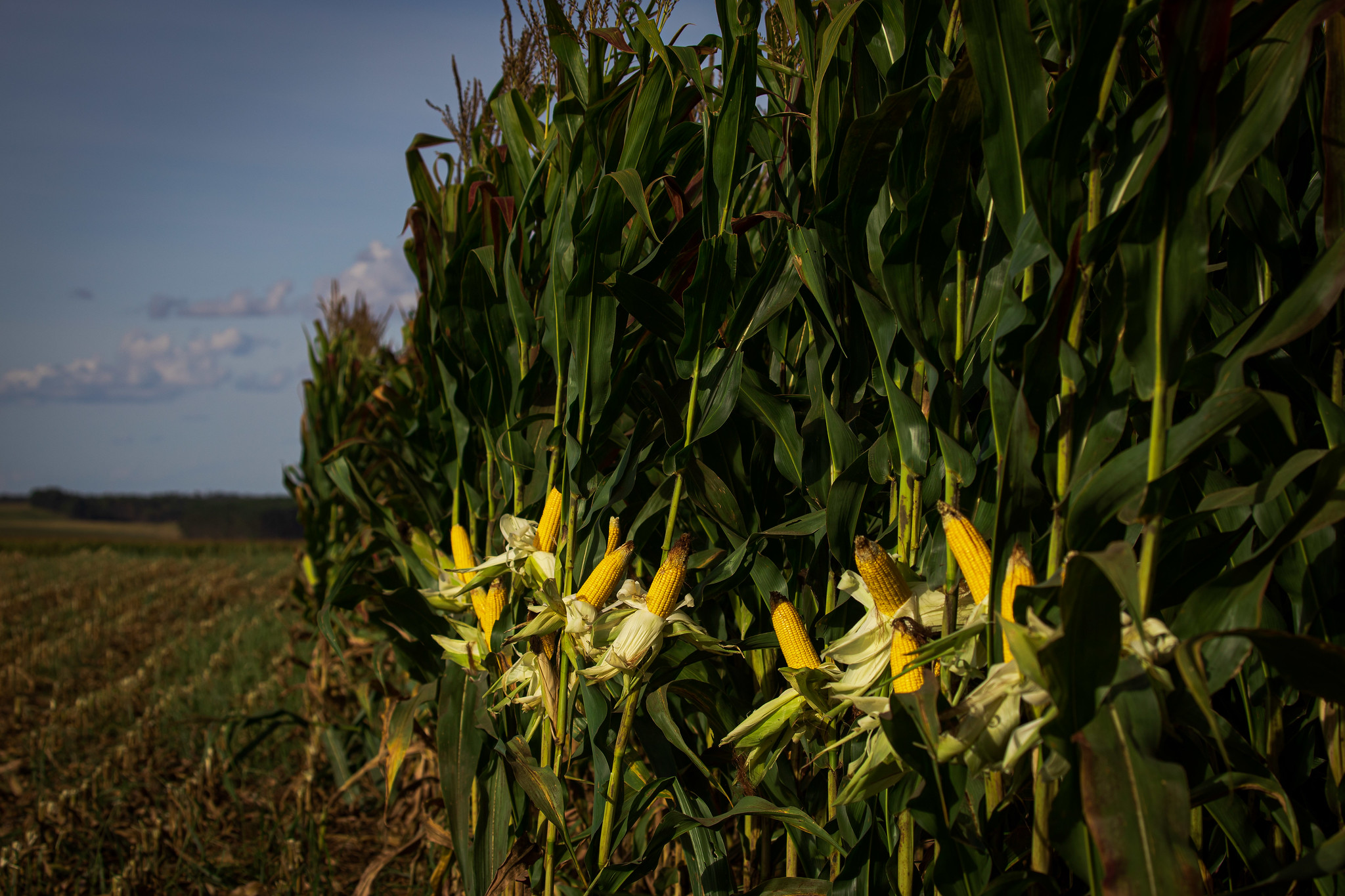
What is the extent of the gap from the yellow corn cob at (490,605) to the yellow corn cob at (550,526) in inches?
8.5

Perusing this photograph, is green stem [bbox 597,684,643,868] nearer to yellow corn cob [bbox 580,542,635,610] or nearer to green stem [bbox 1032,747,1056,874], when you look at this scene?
yellow corn cob [bbox 580,542,635,610]

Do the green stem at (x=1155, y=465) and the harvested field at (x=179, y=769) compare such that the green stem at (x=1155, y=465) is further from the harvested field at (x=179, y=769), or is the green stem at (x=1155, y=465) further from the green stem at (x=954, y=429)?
the harvested field at (x=179, y=769)

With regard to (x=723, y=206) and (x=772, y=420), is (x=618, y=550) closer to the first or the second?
(x=772, y=420)

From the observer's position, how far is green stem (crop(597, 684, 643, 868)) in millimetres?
1585

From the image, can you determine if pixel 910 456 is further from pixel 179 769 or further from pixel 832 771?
pixel 179 769

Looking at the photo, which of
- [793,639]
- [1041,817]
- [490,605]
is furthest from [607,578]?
[1041,817]

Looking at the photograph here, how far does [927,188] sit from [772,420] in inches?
21.4

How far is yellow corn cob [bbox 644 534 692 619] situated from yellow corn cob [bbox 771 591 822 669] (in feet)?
0.67

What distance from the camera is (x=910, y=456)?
1.30 m

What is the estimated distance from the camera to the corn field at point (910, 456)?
3.14 feet

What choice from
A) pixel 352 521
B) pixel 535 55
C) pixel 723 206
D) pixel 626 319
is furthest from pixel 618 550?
pixel 352 521

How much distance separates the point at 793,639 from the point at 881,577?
243mm

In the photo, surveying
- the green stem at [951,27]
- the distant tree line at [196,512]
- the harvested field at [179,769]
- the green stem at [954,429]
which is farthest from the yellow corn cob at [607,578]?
the distant tree line at [196,512]

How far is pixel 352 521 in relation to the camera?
5082mm
